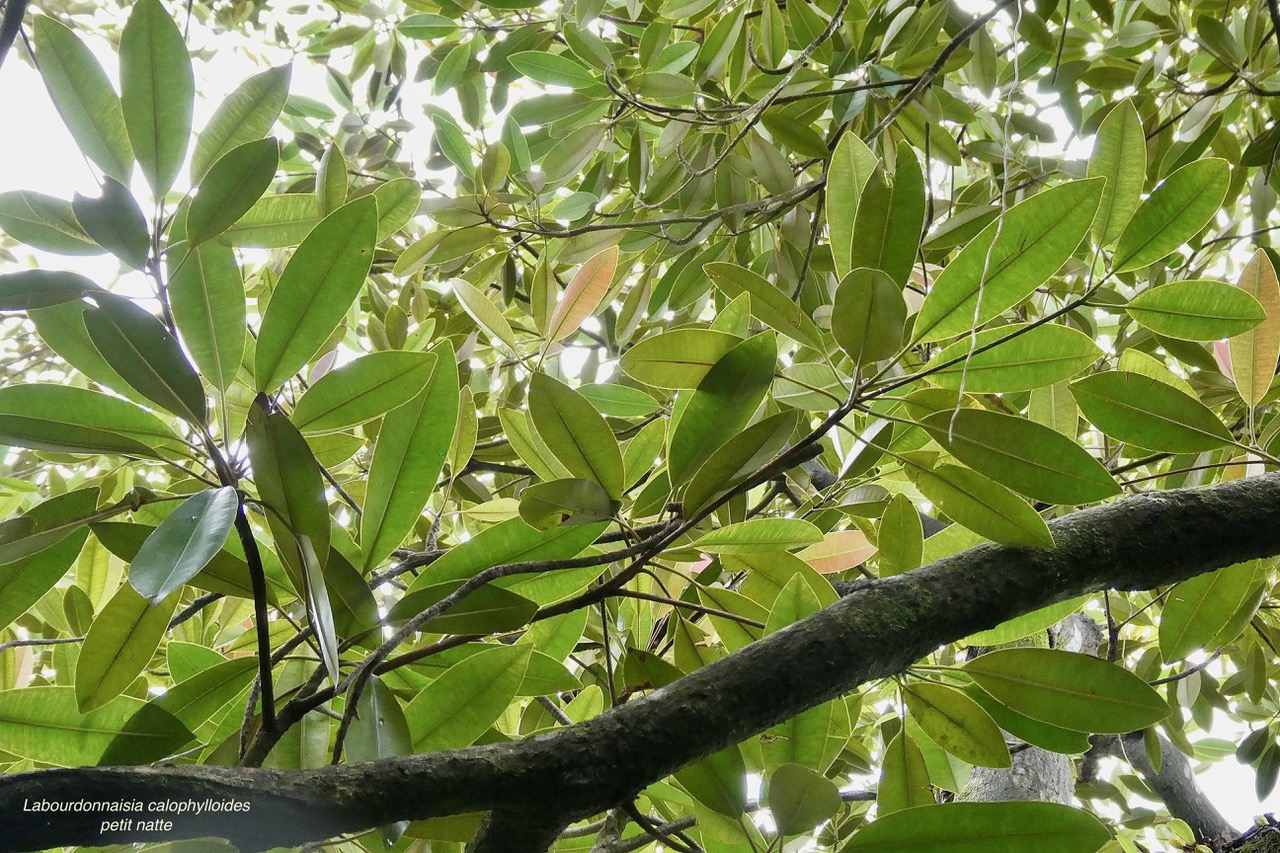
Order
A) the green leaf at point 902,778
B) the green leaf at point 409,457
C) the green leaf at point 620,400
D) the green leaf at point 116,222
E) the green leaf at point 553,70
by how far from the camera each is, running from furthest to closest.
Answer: the green leaf at point 553,70
the green leaf at point 620,400
the green leaf at point 902,778
the green leaf at point 409,457
the green leaf at point 116,222

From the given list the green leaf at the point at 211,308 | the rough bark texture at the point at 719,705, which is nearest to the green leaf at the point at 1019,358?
the rough bark texture at the point at 719,705

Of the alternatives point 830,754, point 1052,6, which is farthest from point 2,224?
point 1052,6

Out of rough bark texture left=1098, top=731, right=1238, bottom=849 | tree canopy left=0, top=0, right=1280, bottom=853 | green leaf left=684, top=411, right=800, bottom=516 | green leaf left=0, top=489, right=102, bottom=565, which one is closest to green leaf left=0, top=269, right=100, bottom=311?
tree canopy left=0, top=0, right=1280, bottom=853

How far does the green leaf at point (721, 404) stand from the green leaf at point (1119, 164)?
10.1 inches

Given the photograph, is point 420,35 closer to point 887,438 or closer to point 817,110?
point 817,110

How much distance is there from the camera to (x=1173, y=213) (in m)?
0.53

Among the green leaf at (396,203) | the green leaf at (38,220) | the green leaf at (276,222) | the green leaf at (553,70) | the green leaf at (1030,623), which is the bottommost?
the green leaf at (1030,623)

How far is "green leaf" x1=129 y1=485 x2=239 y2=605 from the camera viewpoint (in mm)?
335

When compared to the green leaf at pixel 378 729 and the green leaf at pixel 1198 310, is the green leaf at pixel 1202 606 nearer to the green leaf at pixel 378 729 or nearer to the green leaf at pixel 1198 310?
→ the green leaf at pixel 1198 310

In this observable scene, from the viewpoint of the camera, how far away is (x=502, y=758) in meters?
0.37

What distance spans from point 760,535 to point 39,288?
0.45 metres

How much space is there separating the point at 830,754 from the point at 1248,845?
56cm

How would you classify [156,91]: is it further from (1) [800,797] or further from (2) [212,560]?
(1) [800,797]

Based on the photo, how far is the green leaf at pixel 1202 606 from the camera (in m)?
0.71
